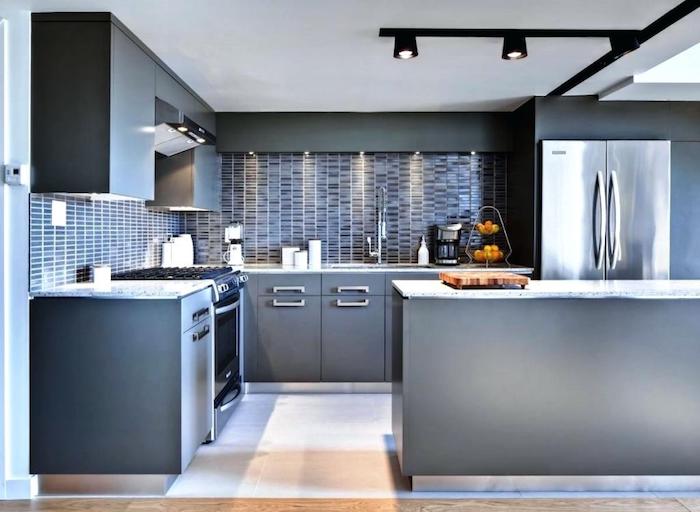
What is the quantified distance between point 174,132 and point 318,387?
214cm

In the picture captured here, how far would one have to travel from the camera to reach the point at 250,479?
2691 mm

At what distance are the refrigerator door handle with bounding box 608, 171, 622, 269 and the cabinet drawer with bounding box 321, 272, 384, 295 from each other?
168 centimetres

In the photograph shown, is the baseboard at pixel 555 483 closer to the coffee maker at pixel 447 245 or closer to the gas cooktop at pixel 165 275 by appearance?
the gas cooktop at pixel 165 275

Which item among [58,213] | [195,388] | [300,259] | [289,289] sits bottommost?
[195,388]

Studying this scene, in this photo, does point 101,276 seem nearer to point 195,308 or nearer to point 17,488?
point 195,308

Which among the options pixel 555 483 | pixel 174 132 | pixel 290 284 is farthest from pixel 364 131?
pixel 555 483

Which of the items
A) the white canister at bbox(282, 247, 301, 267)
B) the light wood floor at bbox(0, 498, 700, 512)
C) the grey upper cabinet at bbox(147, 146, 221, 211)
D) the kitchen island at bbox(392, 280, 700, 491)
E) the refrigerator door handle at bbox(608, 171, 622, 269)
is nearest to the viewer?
the light wood floor at bbox(0, 498, 700, 512)

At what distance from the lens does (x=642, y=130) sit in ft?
13.4

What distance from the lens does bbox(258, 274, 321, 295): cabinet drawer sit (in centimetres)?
421

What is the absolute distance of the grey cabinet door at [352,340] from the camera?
4.20 meters

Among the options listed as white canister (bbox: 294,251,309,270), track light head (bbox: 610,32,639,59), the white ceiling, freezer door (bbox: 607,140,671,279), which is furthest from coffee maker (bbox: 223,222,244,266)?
track light head (bbox: 610,32,639,59)

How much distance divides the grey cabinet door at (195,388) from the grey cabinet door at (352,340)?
4.07ft

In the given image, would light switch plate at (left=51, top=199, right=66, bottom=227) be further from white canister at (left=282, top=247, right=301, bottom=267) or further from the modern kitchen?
white canister at (left=282, top=247, right=301, bottom=267)

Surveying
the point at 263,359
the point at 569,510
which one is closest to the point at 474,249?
the point at 263,359
